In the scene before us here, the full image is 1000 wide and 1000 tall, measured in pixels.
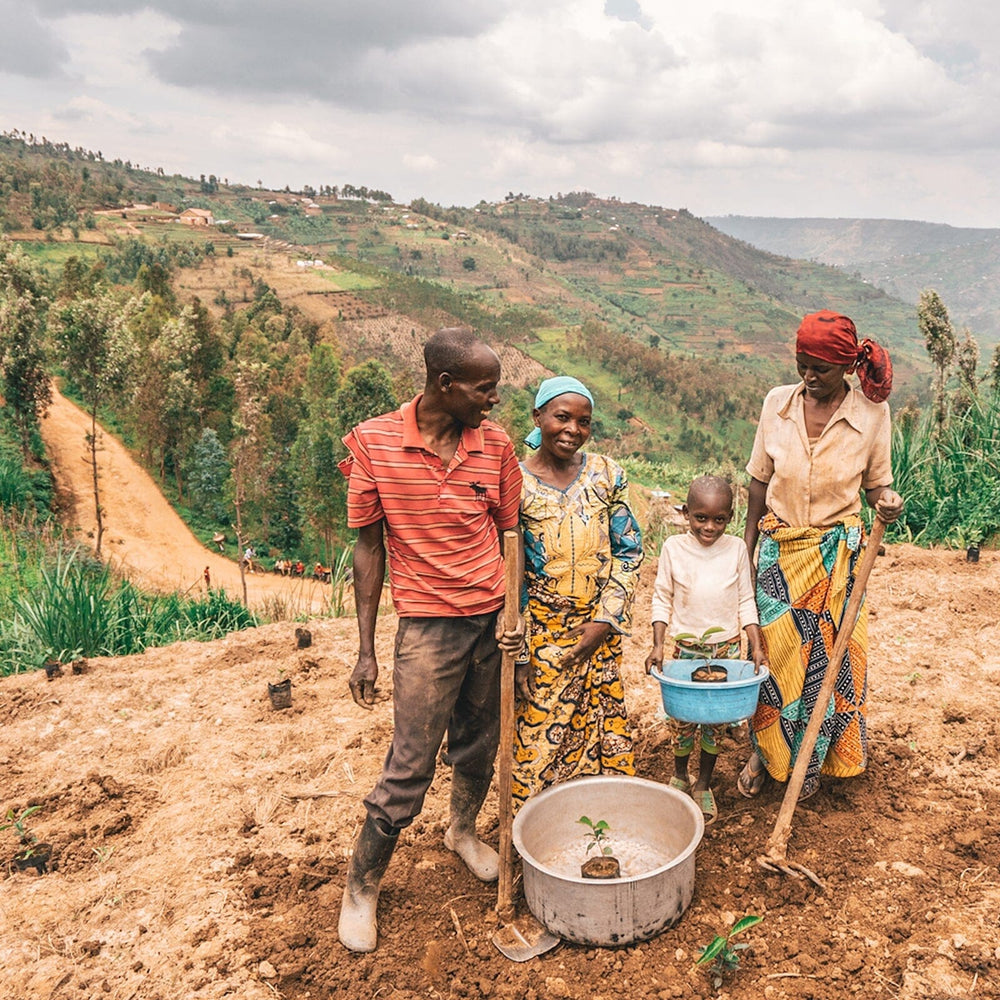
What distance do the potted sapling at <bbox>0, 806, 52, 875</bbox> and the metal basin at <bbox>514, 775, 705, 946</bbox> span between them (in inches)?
70.9

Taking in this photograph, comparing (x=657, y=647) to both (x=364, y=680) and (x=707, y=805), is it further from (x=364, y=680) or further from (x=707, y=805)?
(x=364, y=680)

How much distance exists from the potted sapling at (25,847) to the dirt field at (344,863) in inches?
1.9

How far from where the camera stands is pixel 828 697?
2410 millimetres

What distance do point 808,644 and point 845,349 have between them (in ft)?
3.23

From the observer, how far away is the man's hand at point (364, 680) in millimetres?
2230

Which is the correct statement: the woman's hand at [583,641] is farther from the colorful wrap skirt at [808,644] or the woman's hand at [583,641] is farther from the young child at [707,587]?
the colorful wrap skirt at [808,644]

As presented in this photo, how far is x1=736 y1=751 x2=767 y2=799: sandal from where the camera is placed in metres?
2.90

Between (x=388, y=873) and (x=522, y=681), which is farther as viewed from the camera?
(x=388, y=873)

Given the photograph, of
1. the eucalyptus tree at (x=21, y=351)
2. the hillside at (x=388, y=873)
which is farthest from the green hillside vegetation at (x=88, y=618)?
the eucalyptus tree at (x=21, y=351)

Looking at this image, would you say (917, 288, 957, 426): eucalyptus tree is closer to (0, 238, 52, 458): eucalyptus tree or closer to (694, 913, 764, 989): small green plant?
(694, 913, 764, 989): small green plant

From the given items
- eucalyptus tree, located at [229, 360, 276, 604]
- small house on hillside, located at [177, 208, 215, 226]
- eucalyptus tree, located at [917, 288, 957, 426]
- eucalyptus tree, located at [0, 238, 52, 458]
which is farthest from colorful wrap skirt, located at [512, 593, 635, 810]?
small house on hillside, located at [177, 208, 215, 226]

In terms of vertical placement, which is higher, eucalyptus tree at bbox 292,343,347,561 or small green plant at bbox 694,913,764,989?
small green plant at bbox 694,913,764,989

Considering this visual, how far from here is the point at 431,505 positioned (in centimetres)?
215

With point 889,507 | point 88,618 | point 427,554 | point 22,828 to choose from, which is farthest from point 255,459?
point 889,507
